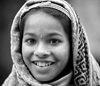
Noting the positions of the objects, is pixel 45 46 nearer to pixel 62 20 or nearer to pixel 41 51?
pixel 41 51

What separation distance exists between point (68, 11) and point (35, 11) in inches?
12.1

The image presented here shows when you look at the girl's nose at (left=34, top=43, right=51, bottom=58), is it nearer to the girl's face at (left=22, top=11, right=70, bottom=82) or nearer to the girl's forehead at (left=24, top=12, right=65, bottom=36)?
the girl's face at (left=22, top=11, right=70, bottom=82)

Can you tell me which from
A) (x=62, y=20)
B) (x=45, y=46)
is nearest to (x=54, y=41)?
(x=45, y=46)

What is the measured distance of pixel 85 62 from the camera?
253cm

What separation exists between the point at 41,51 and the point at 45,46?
72 mm

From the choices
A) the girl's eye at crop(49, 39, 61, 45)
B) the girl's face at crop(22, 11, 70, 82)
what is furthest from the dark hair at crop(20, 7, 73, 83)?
the girl's eye at crop(49, 39, 61, 45)

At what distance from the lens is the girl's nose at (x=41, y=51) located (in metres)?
2.30

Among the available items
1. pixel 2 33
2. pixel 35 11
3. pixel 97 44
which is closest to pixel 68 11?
pixel 35 11

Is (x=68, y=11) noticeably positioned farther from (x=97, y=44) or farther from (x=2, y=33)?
(x=2, y=33)

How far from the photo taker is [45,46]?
2344mm

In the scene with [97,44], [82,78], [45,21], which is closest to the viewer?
[45,21]

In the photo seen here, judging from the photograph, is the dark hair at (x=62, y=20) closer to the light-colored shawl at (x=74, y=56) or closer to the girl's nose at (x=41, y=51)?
the light-colored shawl at (x=74, y=56)

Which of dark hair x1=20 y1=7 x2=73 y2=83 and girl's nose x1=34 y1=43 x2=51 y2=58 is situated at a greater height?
dark hair x1=20 y1=7 x2=73 y2=83

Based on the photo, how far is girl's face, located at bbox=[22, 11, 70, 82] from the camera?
7.66ft
